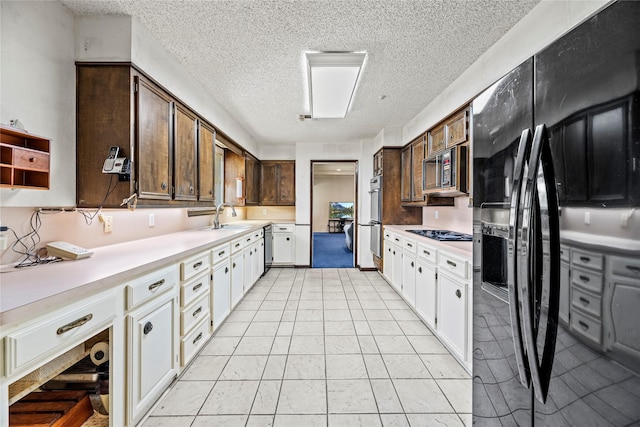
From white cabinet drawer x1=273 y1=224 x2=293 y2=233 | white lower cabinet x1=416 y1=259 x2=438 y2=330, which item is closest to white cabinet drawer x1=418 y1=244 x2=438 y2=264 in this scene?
white lower cabinet x1=416 y1=259 x2=438 y2=330

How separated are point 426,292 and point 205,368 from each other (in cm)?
204

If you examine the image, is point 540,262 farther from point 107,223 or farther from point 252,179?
point 252,179

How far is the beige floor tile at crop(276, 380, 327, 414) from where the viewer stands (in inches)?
60.9

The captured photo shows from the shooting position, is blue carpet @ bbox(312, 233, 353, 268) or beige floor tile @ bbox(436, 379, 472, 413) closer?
beige floor tile @ bbox(436, 379, 472, 413)

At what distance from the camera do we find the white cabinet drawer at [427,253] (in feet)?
7.65

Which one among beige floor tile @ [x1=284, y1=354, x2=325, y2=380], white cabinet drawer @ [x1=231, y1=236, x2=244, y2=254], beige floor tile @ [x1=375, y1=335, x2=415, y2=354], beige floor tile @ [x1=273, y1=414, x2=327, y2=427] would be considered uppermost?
white cabinet drawer @ [x1=231, y1=236, x2=244, y2=254]

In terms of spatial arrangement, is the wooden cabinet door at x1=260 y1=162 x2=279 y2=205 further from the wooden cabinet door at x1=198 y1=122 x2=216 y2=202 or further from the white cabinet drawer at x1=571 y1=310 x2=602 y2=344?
the white cabinet drawer at x1=571 y1=310 x2=602 y2=344

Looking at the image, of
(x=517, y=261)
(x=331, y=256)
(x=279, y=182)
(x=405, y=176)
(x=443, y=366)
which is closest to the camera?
(x=517, y=261)

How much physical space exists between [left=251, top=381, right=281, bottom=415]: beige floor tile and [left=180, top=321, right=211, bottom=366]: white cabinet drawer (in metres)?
0.59

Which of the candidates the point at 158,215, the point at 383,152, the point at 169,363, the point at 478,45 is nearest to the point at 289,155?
the point at 383,152

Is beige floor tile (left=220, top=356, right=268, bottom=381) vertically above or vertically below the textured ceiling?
below

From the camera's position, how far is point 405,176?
3.99m

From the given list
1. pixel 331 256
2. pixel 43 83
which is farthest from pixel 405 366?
pixel 331 256

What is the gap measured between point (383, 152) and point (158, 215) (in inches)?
130
